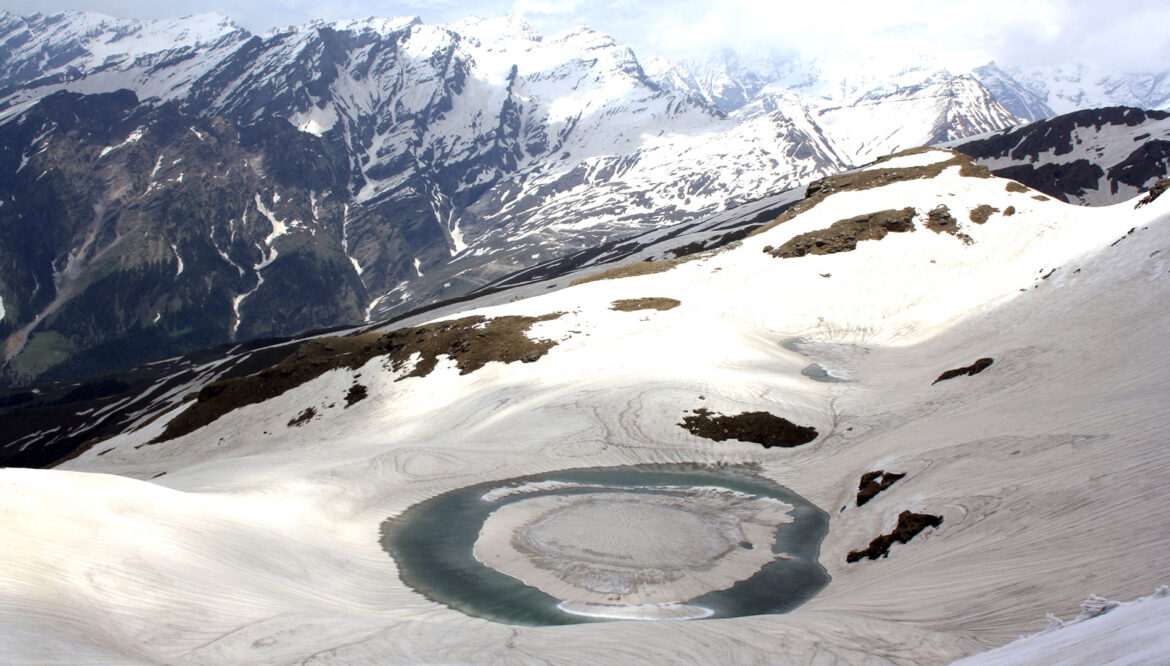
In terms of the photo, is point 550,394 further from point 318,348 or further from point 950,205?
point 950,205

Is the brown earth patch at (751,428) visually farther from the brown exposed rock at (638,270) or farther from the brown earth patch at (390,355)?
the brown exposed rock at (638,270)

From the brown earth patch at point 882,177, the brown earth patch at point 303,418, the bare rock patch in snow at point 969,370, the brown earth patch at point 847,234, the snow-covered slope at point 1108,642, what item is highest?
the snow-covered slope at point 1108,642

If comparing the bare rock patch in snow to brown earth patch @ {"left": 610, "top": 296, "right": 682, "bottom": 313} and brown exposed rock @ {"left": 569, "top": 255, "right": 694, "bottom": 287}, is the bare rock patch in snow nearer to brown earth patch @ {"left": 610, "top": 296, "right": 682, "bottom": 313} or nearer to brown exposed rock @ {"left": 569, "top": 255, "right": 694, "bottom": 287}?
brown earth patch @ {"left": 610, "top": 296, "right": 682, "bottom": 313}

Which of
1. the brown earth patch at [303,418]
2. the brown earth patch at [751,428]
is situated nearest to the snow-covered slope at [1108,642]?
the brown earth patch at [751,428]

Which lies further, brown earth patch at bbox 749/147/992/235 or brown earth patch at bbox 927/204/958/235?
brown earth patch at bbox 749/147/992/235

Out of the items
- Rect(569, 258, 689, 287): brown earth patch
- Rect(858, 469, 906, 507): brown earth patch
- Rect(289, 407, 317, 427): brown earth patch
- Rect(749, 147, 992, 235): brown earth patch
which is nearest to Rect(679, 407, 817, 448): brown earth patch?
Rect(858, 469, 906, 507): brown earth patch

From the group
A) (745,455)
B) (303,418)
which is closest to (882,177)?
(745,455)

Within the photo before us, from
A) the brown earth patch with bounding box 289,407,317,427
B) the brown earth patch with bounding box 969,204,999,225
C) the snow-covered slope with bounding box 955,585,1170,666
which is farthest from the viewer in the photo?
the brown earth patch with bounding box 969,204,999,225

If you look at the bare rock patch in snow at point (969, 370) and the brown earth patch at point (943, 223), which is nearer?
the bare rock patch in snow at point (969, 370)
